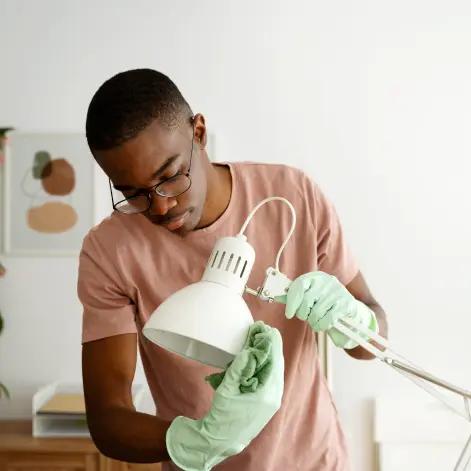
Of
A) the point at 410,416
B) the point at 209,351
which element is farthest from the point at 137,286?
the point at 410,416

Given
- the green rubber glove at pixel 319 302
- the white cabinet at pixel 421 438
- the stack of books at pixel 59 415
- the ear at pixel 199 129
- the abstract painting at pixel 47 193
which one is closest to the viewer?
the green rubber glove at pixel 319 302

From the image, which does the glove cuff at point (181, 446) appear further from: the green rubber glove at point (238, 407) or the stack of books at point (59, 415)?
the stack of books at point (59, 415)

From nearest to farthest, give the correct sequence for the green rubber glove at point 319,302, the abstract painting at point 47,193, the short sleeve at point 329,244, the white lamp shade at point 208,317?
the white lamp shade at point 208,317 → the green rubber glove at point 319,302 → the short sleeve at point 329,244 → the abstract painting at point 47,193

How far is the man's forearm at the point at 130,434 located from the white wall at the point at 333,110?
167cm

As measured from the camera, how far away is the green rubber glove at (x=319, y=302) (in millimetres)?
1038

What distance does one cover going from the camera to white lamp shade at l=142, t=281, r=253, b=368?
A: 88 centimetres

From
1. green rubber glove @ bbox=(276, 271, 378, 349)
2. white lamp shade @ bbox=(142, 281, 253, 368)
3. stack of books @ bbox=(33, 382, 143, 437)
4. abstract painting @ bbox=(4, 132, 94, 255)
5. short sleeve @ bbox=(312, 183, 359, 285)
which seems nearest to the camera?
white lamp shade @ bbox=(142, 281, 253, 368)

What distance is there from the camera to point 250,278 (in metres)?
1.25

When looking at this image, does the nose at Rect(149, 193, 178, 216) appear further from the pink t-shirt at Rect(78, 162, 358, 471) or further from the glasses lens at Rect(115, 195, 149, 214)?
the pink t-shirt at Rect(78, 162, 358, 471)

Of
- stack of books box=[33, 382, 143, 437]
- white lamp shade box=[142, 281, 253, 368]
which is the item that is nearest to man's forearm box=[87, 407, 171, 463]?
Answer: white lamp shade box=[142, 281, 253, 368]

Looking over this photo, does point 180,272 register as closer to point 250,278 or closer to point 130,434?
point 250,278

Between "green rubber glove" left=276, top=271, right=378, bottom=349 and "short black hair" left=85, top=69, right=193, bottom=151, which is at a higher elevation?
"short black hair" left=85, top=69, right=193, bottom=151

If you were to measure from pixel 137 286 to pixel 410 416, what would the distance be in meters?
1.74

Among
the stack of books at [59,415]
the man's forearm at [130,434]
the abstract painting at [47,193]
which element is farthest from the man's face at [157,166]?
the abstract painting at [47,193]
